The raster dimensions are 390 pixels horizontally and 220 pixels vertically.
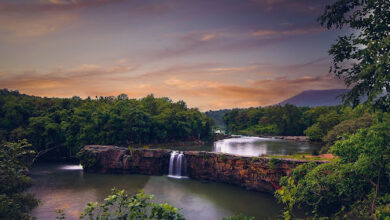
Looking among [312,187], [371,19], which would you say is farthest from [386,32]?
[312,187]

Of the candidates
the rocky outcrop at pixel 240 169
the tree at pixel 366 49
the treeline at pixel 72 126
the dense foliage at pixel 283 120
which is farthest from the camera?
the dense foliage at pixel 283 120

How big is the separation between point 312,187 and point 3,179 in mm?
12548

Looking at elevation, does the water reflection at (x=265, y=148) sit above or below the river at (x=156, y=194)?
above

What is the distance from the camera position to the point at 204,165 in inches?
1120

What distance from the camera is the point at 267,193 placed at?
23.1 m

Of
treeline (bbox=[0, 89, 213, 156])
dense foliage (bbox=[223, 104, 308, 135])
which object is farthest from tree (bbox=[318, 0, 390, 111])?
dense foliage (bbox=[223, 104, 308, 135])

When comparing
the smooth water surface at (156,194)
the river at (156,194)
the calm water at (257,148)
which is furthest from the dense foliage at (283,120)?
the smooth water surface at (156,194)

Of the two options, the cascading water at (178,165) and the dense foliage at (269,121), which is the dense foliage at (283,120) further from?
the cascading water at (178,165)

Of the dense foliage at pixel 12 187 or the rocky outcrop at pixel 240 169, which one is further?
the rocky outcrop at pixel 240 169

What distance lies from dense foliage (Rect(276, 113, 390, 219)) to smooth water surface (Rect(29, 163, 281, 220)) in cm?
773

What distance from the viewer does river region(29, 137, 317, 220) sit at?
63.1 ft

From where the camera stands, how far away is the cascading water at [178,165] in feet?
98.9

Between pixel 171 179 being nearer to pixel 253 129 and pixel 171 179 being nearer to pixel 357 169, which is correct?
pixel 357 169

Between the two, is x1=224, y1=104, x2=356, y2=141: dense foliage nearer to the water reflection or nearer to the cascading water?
the water reflection
